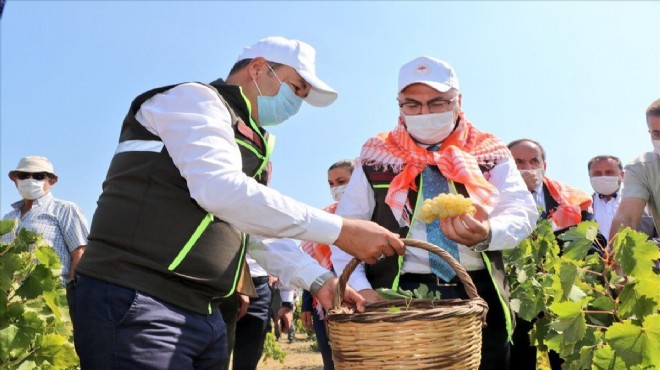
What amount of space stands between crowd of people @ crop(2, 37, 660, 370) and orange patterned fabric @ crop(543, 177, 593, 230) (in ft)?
4.65

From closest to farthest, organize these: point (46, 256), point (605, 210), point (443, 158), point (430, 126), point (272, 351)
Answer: point (443, 158) → point (430, 126) → point (46, 256) → point (605, 210) → point (272, 351)

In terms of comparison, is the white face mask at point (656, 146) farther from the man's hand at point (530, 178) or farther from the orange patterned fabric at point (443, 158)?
the man's hand at point (530, 178)

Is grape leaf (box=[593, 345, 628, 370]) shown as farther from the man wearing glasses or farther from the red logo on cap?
the red logo on cap

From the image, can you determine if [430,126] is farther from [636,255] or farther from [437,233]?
[636,255]

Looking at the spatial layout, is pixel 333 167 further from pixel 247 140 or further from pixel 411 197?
pixel 247 140

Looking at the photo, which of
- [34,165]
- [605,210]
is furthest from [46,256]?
[605,210]

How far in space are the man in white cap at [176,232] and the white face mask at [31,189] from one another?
176 inches

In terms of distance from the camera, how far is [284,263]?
104 inches

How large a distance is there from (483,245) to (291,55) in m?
1.08

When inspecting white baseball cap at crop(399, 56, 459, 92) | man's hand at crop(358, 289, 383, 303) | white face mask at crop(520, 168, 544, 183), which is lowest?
man's hand at crop(358, 289, 383, 303)

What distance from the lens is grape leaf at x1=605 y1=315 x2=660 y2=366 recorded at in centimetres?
233

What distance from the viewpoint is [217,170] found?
194cm

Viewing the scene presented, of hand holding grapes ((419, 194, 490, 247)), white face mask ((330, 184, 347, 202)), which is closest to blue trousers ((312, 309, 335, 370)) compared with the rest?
white face mask ((330, 184, 347, 202))

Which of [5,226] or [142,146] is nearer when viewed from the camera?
[142,146]
